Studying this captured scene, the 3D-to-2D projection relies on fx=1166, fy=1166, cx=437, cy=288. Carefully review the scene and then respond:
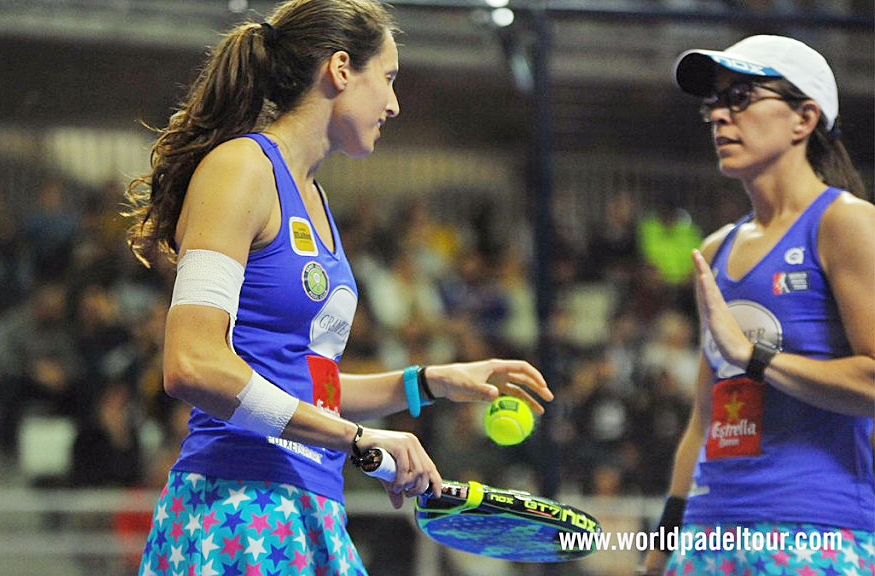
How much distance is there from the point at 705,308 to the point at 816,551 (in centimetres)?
58

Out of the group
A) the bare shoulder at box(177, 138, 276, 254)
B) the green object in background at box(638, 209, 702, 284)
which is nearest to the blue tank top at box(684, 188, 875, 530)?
the bare shoulder at box(177, 138, 276, 254)

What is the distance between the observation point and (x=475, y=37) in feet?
15.5

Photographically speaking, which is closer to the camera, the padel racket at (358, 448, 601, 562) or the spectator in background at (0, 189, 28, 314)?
the padel racket at (358, 448, 601, 562)

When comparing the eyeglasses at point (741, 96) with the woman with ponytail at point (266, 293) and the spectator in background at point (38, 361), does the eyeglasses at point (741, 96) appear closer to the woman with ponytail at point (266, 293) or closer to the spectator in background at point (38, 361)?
the woman with ponytail at point (266, 293)

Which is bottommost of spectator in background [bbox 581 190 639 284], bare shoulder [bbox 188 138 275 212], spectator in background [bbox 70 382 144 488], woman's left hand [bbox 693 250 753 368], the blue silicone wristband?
spectator in background [bbox 70 382 144 488]

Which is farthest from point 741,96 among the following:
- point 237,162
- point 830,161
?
point 237,162

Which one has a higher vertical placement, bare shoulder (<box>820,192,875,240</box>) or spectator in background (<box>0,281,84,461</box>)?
bare shoulder (<box>820,192,875,240</box>)

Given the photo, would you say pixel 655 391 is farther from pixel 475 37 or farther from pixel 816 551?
pixel 816 551

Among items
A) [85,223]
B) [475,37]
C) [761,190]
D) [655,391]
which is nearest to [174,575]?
[761,190]

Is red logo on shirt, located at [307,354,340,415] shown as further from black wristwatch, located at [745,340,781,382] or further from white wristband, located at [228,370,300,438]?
black wristwatch, located at [745,340,781,382]

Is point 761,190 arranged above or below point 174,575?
above

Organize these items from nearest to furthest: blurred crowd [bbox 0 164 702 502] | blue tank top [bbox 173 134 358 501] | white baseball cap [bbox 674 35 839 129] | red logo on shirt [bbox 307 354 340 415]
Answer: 1. blue tank top [bbox 173 134 358 501]
2. red logo on shirt [bbox 307 354 340 415]
3. white baseball cap [bbox 674 35 839 129]
4. blurred crowd [bbox 0 164 702 502]

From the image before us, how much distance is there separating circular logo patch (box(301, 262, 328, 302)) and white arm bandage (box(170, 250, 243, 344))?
0.17 metres

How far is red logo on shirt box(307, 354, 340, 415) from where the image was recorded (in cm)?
226
